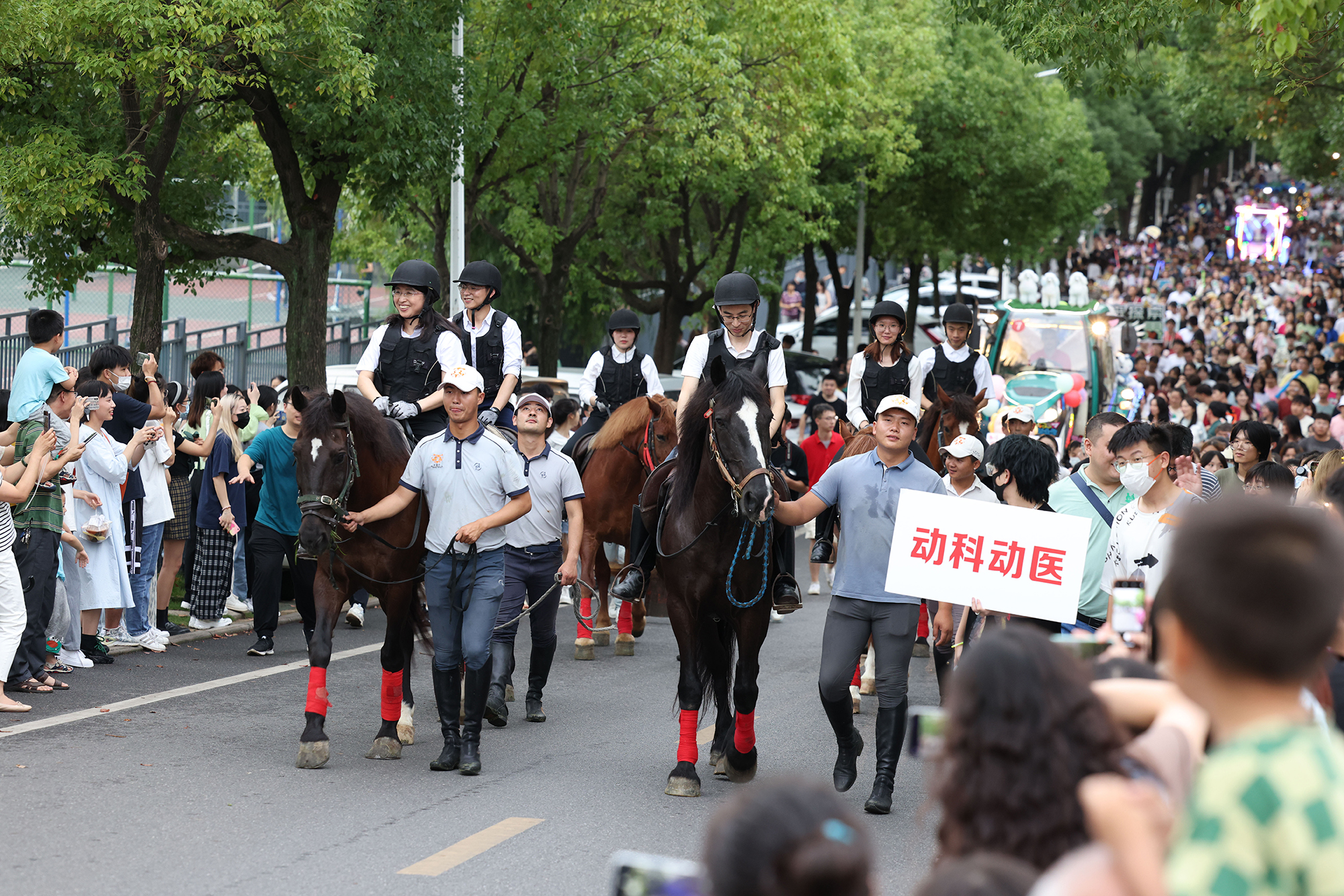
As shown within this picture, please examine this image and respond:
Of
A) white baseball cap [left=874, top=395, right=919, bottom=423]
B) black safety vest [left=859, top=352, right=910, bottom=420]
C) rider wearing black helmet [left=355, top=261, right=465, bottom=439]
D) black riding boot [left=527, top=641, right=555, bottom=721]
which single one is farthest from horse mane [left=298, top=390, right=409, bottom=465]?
black safety vest [left=859, top=352, right=910, bottom=420]

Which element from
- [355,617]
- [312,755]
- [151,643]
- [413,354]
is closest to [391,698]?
[312,755]

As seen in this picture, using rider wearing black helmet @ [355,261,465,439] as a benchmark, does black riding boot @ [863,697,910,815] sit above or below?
below

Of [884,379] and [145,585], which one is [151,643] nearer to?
[145,585]

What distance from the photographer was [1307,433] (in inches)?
791

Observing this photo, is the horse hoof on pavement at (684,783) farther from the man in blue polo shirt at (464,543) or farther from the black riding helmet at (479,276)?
the black riding helmet at (479,276)

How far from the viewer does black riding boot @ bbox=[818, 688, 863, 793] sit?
7652 millimetres

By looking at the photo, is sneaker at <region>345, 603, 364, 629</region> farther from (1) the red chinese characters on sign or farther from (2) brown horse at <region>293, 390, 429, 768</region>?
(1) the red chinese characters on sign

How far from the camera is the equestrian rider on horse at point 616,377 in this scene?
13219 millimetres

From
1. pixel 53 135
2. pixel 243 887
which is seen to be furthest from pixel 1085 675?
pixel 53 135

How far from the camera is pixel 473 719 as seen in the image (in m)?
8.23

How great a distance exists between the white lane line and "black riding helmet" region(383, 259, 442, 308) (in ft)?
8.41

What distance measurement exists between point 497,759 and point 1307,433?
1519 centimetres

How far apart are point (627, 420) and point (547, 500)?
8.77ft

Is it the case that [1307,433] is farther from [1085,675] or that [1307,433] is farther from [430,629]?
[1085,675]
